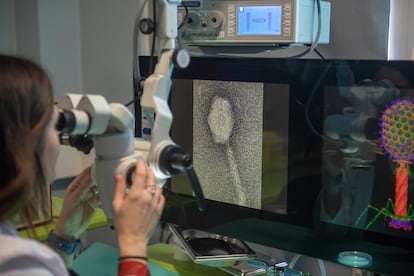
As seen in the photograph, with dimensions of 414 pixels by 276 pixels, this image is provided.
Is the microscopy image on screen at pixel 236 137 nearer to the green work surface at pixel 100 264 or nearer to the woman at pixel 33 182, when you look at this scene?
the green work surface at pixel 100 264

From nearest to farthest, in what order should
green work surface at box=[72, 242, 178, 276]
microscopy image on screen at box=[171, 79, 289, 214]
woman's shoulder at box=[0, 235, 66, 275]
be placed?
woman's shoulder at box=[0, 235, 66, 275] < microscopy image on screen at box=[171, 79, 289, 214] < green work surface at box=[72, 242, 178, 276]

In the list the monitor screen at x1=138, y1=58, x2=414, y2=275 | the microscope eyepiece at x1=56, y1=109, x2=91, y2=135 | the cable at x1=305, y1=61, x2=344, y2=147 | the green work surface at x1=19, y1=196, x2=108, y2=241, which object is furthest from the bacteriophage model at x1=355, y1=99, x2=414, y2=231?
the green work surface at x1=19, y1=196, x2=108, y2=241

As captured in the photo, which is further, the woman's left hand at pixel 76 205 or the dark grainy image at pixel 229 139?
the dark grainy image at pixel 229 139

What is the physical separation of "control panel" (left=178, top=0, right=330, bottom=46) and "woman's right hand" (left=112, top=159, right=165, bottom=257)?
0.56 meters

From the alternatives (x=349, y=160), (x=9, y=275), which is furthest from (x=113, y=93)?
(x=9, y=275)

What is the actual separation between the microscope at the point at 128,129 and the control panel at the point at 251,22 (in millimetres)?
299

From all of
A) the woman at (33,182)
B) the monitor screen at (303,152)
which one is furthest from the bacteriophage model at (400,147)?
the woman at (33,182)

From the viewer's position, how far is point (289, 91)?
1.42 metres

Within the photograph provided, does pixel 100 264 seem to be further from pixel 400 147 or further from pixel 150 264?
pixel 400 147

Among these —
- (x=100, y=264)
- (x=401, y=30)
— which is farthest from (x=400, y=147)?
(x=100, y=264)

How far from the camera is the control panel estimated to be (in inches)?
57.8

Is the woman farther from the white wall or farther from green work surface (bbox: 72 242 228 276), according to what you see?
the white wall

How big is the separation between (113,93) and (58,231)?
3.37 ft

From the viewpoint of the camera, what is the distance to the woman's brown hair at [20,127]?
3.21 feet
